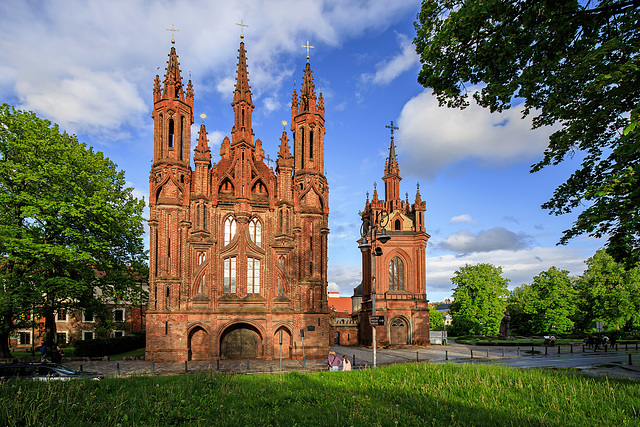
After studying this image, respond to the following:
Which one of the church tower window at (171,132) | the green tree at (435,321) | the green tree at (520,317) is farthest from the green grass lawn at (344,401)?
the green tree at (435,321)

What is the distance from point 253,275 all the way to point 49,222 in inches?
561

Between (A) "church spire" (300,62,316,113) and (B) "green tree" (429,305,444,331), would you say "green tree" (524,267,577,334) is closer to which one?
(B) "green tree" (429,305,444,331)

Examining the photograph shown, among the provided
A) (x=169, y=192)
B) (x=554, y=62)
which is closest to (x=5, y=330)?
(x=169, y=192)

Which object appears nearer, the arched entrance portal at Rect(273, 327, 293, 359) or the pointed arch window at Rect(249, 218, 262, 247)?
the arched entrance portal at Rect(273, 327, 293, 359)

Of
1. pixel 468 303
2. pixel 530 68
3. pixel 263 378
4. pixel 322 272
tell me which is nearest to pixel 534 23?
pixel 530 68

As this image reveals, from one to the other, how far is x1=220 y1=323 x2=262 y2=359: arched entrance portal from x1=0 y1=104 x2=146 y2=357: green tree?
8.45 meters

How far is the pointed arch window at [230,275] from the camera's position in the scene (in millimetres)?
31391

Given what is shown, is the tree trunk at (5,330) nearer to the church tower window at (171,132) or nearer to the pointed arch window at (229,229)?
the pointed arch window at (229,229)

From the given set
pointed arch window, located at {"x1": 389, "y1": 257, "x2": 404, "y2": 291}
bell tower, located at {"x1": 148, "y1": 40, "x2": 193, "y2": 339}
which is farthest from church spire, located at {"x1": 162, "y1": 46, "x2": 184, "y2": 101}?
pointed arch window, located at {"x1": 389, "y1": 257, "x2": 404, "y2": 291}

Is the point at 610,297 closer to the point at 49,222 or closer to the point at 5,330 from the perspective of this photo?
the point at 49,222

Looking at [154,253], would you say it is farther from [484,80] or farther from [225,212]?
[484,80]

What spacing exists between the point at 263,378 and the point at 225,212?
20.1m

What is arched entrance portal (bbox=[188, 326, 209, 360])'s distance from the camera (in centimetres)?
2973

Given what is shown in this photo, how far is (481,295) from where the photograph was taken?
191 ft
